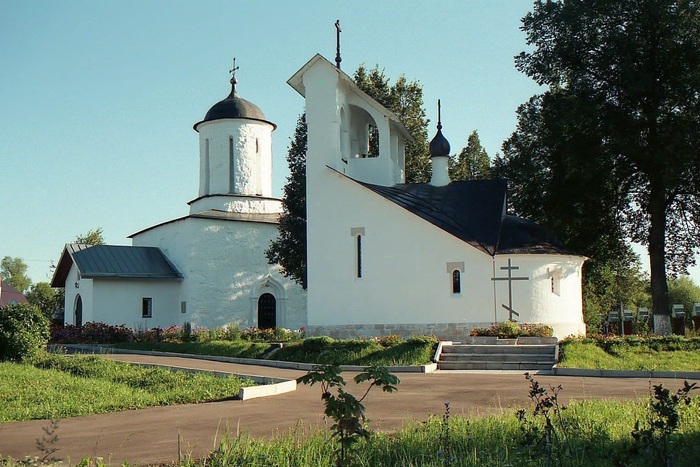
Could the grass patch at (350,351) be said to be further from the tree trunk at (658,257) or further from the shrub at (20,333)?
the tree trunk at (658,257)

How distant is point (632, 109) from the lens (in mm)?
27453

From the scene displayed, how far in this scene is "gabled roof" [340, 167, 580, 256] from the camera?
24.6 meters

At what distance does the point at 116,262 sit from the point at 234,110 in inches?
377

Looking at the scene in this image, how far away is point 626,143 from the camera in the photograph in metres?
25.6

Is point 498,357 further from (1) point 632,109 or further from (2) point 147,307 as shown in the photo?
(2) point 147,307

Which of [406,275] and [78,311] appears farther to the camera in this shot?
[78,311]

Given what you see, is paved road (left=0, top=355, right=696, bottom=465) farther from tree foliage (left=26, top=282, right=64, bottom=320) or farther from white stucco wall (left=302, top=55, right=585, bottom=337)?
tree foliage (left=26, top=282, right=64, bottom=320)

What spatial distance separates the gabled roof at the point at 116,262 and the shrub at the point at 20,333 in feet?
42.2

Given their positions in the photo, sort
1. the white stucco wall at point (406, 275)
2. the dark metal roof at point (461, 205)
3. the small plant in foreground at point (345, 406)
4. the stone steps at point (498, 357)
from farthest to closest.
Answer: the dark metal roof at point (461, 205) < the white stucco wall at point (406, 275) < the stone steps at point (498, 357) < the small plant in foreground at point (345, 406)

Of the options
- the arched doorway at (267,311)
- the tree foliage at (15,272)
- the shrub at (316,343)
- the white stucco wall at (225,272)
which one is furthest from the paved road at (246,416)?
the tree foliage at (15,272)

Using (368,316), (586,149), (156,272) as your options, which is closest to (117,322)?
(156,272)

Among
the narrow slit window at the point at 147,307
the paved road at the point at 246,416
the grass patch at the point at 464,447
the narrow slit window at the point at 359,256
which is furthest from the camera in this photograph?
the narrow slit window at the point at 147,307

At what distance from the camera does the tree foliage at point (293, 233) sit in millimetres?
33188

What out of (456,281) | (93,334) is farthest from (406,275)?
(93,334)
